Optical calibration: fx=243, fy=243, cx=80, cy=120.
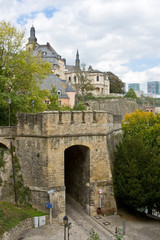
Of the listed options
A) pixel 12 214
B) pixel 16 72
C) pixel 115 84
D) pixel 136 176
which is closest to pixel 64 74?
pixel 115 84

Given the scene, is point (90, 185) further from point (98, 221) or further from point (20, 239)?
point (20, 239)

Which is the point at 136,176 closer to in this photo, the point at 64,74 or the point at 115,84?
the point at 64,74

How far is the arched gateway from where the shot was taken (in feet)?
54.6

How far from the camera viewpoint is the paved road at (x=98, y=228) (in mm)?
14953

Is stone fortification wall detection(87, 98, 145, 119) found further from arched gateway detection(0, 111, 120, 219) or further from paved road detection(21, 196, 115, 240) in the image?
paved road detection(21, 196, 115, 240)

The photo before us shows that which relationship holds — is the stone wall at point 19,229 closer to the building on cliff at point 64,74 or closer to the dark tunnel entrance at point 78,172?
the dark tunnel entrance at point 78,172

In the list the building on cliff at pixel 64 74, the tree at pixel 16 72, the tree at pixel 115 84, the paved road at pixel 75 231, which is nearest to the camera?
the paved road at pixel 75 231

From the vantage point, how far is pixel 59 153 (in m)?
16.9

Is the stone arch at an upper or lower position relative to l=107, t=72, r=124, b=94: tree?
lower

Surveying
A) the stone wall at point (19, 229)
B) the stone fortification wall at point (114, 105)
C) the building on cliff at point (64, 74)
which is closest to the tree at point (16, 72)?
the stone wall at point (19, 229)

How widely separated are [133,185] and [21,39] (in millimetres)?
17063

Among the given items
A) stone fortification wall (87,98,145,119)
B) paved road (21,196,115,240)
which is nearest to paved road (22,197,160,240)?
paved road (21,196,115,240)

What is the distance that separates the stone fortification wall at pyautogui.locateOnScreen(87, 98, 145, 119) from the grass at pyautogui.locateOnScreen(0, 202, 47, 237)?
48.8 meters

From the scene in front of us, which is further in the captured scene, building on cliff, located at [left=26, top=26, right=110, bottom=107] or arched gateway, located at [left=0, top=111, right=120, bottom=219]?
building on cliff, located at [left=26, top=26, right=110, bottom=107]
